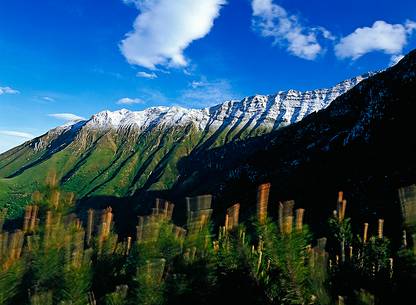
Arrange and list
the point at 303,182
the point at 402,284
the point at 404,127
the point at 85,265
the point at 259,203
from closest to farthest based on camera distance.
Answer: the point at 259,203
the point at 402,284
the point at 85,265
the point at 404,127
the point at 303,182

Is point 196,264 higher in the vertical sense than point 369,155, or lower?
lower

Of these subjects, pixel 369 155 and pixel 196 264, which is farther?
pixel 369 155

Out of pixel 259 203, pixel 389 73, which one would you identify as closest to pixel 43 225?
pixel 259 203

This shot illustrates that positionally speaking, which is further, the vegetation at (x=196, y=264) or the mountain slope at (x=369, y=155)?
the mountain slope at (x=369, y=155)

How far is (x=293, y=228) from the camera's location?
758 cm

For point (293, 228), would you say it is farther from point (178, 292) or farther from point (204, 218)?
point (178, 292)

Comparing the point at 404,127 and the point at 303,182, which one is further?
the point at 303,182

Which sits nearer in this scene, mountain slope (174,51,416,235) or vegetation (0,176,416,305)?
vegetation (0,176,416,305)

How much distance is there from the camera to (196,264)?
1011cm

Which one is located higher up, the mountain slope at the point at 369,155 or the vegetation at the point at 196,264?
the mountain slope at the point at 369,155

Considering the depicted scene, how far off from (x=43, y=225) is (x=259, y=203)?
4.95 meters

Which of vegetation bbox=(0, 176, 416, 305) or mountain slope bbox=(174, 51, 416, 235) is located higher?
mountain slope bbox=(174, 51, 416, 235)

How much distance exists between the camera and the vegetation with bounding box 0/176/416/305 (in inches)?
306

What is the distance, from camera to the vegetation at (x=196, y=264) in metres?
7.76
